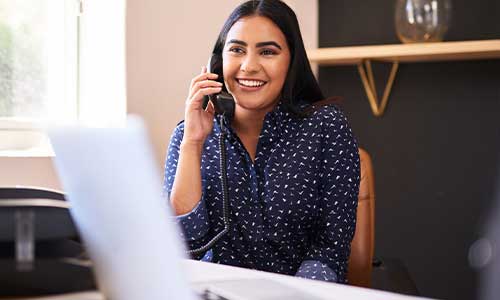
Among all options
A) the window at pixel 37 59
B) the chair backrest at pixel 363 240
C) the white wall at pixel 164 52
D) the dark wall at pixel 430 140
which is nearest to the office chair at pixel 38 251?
the chair backrest at pixel 363 240

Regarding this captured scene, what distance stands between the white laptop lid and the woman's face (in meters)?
1.10

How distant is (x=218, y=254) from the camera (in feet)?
5.53

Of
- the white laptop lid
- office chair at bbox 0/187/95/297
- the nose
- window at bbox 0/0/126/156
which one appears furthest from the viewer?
window at bbox 0/0/126/156

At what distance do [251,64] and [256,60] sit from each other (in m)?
0.02

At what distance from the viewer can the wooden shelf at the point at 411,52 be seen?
8.32 ft

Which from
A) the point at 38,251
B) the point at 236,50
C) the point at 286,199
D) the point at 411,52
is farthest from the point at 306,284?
the point at 411,52

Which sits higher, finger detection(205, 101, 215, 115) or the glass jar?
the glass jar

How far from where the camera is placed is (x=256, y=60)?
5.79 feet

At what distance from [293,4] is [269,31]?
1.20 metres

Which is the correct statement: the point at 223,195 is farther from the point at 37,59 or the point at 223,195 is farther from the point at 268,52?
the point at 37,59

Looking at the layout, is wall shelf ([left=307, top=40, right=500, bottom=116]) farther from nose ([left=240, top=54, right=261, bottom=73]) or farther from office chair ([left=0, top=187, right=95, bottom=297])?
office chair ([left=0, top=187, right=95, bottom=297])

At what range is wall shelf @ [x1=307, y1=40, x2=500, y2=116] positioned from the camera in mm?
2547

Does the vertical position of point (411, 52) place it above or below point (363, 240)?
above

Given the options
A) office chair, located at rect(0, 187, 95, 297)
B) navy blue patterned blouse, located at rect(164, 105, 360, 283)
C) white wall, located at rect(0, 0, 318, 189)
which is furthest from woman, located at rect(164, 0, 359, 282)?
office chair, located at rect(0, 187, 95, 297)
